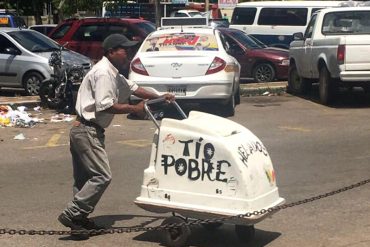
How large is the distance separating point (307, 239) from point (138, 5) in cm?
2950

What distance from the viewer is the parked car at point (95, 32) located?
18156mm

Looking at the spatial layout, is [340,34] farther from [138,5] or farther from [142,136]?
[138,5]

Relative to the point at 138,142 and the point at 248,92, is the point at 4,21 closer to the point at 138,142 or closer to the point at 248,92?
the point at 248,92

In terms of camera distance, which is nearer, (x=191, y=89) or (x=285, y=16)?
(x=191, y=89)

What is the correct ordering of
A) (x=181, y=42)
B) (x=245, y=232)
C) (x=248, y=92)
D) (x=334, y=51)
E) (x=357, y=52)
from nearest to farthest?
(x=245, y=232)
(x=181, y=42)
(x=357, y=52)
(x=334, y=51)
(x=248, y=92)

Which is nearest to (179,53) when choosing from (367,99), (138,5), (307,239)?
(367,99)

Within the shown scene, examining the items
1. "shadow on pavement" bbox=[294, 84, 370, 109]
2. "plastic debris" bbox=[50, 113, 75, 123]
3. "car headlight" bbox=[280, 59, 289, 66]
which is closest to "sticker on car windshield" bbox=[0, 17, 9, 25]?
"car headlight" bbox=[280, 59, 289, 66]

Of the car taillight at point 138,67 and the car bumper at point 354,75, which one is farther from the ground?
the car taillight at point 138,67

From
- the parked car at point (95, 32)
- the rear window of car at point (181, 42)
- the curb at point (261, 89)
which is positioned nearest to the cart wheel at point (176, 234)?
the rear window of car at point (181, 42)

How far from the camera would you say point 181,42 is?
40.2 feet

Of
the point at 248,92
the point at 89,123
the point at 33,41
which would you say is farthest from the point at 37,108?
the point at 89,123

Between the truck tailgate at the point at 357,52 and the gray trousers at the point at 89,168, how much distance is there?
828 cm

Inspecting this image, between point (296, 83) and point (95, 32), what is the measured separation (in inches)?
224

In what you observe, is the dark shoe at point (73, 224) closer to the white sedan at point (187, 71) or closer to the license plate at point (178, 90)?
the white sedan at point (187, 71)
